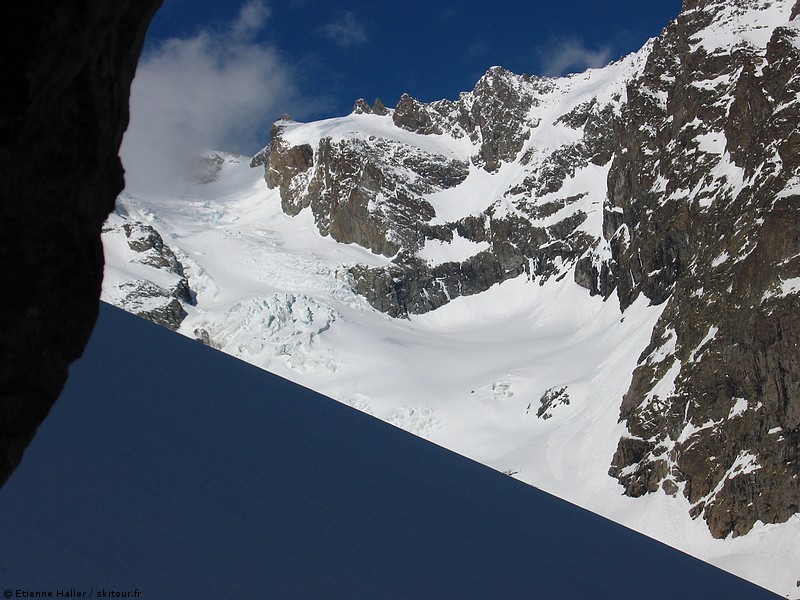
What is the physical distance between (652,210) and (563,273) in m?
36.0

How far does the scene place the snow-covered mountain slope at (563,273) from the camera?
2579 inches

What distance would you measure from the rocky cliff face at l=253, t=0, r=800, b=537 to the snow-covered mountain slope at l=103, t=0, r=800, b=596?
27 cm

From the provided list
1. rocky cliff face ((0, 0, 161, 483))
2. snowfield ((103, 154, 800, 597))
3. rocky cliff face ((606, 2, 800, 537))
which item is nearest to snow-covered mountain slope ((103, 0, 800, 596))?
rocky cliff face ((606, 2, 800, 537))

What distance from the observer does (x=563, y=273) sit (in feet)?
443

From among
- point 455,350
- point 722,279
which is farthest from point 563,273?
point 722,279

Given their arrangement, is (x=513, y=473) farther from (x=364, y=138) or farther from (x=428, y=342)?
(x=364, y=138)

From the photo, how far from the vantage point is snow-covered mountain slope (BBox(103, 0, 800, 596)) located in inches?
2579

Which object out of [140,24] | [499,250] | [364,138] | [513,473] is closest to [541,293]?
[499,250]

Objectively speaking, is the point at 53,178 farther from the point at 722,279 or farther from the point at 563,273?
the point at 563,273

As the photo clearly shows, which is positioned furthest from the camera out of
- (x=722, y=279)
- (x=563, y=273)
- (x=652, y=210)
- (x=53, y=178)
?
(x=563, y=273)

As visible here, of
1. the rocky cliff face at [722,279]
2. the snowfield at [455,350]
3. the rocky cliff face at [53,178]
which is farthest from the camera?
the snowfield at [455,350]

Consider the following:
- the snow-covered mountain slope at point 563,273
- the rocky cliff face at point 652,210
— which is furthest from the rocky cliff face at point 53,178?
the rocky cliff face at point 652,210

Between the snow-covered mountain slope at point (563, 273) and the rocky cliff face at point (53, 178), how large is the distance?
5414 cm

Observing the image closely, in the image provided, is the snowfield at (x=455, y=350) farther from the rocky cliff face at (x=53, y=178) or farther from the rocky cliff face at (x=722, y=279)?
the rocky cliff face at (x=53, y=178)
